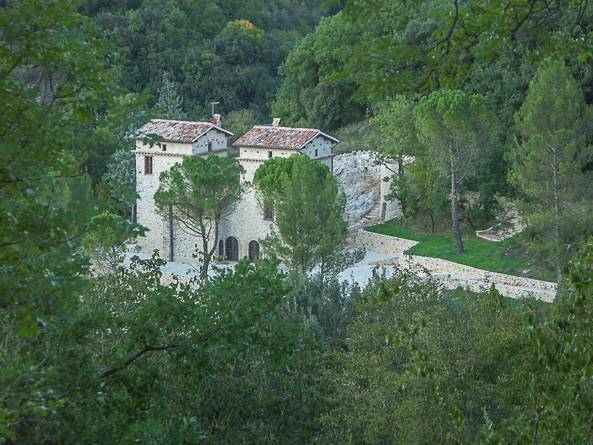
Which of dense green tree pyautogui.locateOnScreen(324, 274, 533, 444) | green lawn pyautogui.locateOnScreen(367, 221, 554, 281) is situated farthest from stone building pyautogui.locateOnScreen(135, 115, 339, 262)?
dense green tree pyautogui.locateOnScreen(324, 274, 533, 444)

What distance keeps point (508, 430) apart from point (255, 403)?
4.33 metres

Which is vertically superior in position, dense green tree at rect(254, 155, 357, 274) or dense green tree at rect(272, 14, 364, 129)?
dense green tree at rect(272, 14, 364, 129)

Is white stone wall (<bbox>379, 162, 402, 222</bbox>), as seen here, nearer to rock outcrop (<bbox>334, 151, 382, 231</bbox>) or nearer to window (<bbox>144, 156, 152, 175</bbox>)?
rock outcrop (<bbox>334, 151, 382, 231</bbox>)

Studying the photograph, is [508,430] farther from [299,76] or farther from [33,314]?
[299,76]

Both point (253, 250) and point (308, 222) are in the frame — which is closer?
point (308, 222)

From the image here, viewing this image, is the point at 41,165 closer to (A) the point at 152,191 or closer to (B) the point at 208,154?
(A) the point at 152,191

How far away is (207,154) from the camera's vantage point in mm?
35219

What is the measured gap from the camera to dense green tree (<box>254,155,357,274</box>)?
99.0 ft

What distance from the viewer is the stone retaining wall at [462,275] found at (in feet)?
94.5

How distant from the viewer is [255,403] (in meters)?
10.7

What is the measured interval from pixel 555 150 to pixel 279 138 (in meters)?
9.03

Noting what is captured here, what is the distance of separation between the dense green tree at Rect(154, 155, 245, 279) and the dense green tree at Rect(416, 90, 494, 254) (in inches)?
221

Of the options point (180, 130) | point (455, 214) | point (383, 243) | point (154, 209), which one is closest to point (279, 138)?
point (180, 130)

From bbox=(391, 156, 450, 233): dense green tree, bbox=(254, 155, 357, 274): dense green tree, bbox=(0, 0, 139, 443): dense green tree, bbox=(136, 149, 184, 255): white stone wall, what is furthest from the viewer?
bbox=(136, 149, 184, 255): white stone wall
